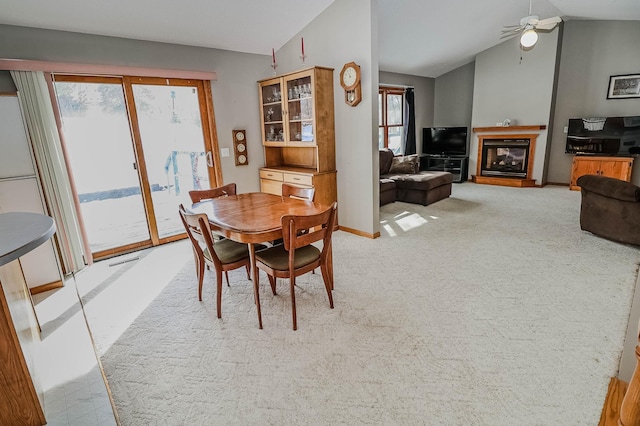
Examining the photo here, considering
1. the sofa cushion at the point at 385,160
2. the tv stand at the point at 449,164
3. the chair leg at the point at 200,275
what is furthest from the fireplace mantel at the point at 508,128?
the chair leg at the point at 200,275

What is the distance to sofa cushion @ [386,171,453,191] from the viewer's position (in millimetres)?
5597

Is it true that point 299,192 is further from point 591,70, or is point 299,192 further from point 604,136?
point 591,70

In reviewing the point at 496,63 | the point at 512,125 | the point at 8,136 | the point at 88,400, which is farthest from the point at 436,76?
the point at 88,400

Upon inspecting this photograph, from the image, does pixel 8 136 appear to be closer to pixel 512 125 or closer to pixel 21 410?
pixel 21 410

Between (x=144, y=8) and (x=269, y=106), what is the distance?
184cm

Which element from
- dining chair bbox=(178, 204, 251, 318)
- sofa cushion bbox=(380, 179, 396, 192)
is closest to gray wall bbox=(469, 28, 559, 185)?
sofa cushion bbox=(380, 179, 396, 192)

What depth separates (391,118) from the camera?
7.59 meters

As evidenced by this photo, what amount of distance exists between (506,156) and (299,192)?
19.6 feet

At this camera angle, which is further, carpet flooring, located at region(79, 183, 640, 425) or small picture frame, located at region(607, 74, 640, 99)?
small picture frame, located at region(607, 74, 640, 99)

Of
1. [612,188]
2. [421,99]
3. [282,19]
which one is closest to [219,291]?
[282,19]

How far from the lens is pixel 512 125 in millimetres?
6961

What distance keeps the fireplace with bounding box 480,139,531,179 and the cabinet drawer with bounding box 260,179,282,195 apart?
5196 mm

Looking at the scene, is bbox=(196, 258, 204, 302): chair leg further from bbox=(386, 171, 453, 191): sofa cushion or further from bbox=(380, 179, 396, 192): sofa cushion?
bbox=(386, 171, 453, 191): sofa cushion

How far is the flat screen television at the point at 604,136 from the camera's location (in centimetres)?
575
